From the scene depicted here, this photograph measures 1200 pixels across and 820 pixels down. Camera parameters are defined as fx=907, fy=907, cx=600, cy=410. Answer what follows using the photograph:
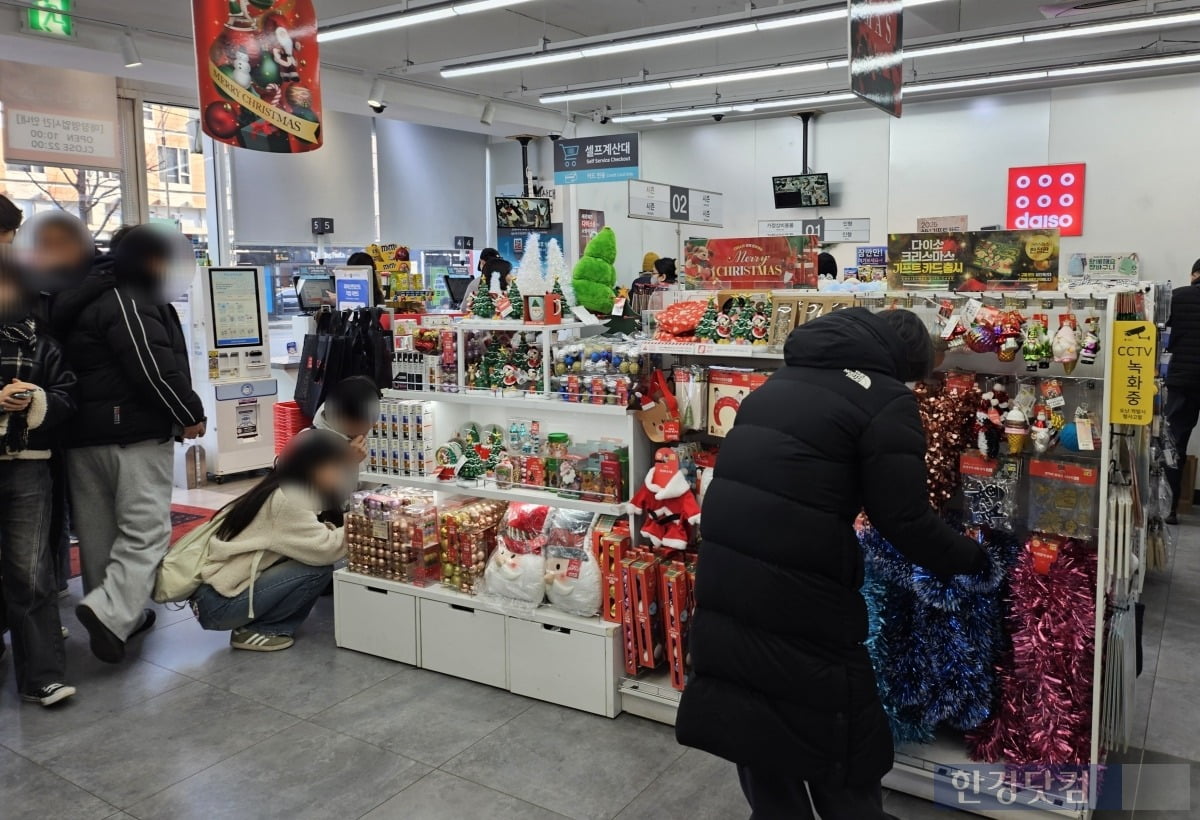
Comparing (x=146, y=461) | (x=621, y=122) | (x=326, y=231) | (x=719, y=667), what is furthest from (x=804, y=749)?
(x=621, y=122)

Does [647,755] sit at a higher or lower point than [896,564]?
lower

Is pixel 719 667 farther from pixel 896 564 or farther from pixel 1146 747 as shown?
pixel 1146 747

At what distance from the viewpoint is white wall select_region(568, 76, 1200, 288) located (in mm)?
8547

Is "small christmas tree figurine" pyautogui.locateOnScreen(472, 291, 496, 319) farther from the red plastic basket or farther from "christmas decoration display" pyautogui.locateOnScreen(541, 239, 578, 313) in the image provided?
the red plastic basket

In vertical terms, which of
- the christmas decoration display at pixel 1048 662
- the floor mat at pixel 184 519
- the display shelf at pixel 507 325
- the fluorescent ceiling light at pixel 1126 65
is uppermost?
the fluorescent ceiling light at pixel 1126 65

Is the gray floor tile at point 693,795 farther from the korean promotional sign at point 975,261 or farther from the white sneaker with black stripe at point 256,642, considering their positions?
the white sneaker with black stripe at point 256,642

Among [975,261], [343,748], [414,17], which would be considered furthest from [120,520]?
[414,17]

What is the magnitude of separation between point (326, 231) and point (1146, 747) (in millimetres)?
10202

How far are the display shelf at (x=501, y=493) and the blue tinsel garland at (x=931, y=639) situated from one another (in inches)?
40.5

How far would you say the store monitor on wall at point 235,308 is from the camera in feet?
23.4

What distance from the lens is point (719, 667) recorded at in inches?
81.4

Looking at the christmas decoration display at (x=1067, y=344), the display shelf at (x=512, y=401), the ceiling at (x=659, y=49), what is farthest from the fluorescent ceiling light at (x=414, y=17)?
the christmas decoration display at (x=1067, y=344)

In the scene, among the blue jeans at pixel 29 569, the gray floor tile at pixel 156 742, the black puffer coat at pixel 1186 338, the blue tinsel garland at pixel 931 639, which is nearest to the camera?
the blue tinsel garland at pixel 931 639

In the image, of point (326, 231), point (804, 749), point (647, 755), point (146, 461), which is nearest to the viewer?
point (804, 749)
